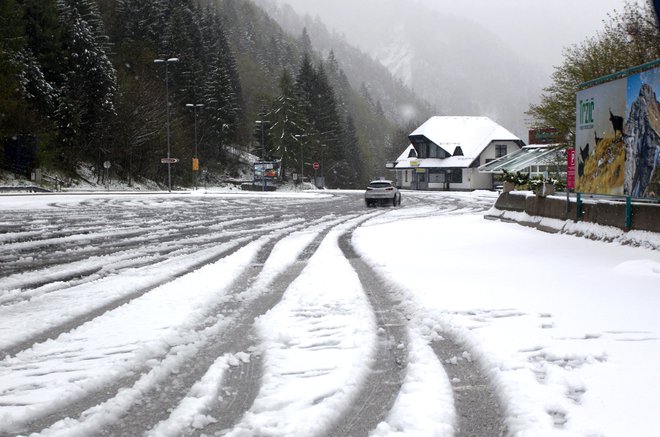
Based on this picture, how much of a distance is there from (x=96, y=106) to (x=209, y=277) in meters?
51.1

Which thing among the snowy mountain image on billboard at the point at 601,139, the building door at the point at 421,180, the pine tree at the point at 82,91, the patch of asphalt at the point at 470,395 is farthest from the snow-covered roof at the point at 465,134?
the patch of asphalt at the point at 470,395

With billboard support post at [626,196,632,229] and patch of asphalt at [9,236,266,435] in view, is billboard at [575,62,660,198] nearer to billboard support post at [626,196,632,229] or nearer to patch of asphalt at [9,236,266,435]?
billboard support post at [626,196,632,229]

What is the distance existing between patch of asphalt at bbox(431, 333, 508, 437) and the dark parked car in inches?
1017

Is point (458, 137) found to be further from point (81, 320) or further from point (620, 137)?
point (81, 320)

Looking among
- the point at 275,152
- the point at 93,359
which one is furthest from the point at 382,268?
the point at 275,152

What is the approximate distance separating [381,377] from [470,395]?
2.30ft

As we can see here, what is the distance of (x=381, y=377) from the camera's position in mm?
4344

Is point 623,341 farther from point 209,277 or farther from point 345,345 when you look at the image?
point 209,277

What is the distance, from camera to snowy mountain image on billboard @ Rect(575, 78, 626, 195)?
35.9ft

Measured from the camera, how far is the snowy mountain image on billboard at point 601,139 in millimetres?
10953

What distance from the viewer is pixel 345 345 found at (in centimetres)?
511

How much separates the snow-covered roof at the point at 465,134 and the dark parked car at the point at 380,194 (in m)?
41.2

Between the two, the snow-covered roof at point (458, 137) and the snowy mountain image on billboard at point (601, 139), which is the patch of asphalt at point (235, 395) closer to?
the snowy mountain image on billboard at point (601, 139)

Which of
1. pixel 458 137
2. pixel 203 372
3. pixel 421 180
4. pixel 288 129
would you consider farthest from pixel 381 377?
pixel 288 129
